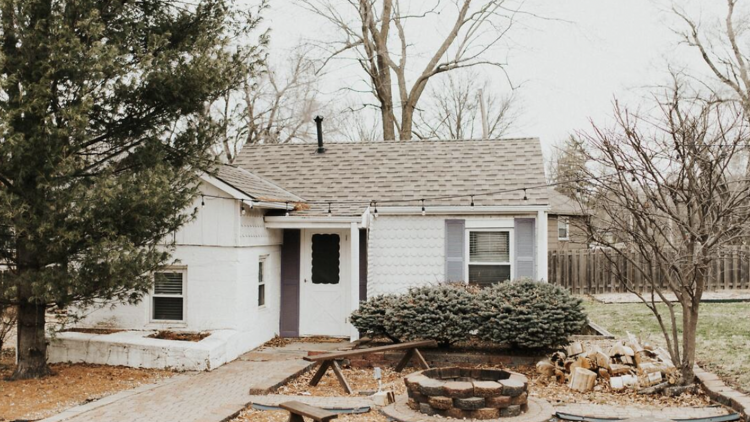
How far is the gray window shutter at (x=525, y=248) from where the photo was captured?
537 inches

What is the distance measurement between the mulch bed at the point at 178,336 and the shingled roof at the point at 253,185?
2645mm

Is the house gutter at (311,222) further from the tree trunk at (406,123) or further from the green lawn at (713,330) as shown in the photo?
the tree trunk at (406,123)

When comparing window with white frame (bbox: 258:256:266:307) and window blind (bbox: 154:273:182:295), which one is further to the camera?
window with white frame (bbox: 258:256:266:307)

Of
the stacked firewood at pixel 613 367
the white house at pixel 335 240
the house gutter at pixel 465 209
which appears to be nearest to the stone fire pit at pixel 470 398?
the stacked firewood at pixel 613 367

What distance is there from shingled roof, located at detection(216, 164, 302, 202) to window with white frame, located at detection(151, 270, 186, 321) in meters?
1.98

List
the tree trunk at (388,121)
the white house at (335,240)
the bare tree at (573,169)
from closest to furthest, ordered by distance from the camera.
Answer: the bare tree at (573,169)
the white house at (335,240)
the tree trunk at (388,121)

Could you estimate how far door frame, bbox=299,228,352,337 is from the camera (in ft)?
46.2

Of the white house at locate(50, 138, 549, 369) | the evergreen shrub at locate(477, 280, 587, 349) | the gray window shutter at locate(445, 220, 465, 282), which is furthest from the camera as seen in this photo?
the gray window shutter at locate(445, 220, 465, 282)

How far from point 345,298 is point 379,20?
15457mm

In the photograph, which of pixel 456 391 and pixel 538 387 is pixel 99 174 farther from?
pixel 538 387

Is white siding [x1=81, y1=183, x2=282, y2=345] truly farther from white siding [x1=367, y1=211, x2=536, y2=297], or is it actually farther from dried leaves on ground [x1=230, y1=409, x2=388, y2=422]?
dried leaves on ground [x1=230, y1=409, x2=388, y2=422]

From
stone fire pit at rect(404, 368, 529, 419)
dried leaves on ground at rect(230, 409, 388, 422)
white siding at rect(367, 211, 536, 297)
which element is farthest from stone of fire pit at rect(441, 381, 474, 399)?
white siding at rect(367, 211, 536, 297)

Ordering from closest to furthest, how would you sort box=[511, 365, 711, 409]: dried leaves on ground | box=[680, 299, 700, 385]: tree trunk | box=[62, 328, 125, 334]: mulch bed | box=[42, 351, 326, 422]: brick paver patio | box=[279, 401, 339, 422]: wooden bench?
box=[279, 401, 339, 422]: wooden bench → box=[42, 351, 326, 422]: brick paver patio → box=[511, 365, 711, 409]: dried leaves on ground → box=[680, 299, 700, 385]: tree trunk → box=[62, 328, 125, 334]: mulch bed

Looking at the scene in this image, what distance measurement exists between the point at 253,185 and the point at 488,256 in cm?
506
